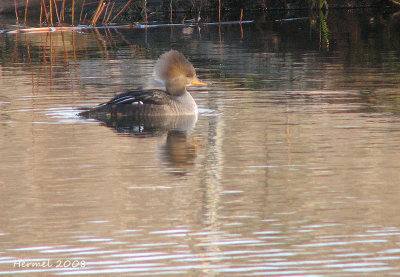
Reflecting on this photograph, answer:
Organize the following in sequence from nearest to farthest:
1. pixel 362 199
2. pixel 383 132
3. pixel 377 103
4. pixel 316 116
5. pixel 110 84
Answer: pixel 362 199 < pixel 383 132 < pixel 316 116 < pixel 377 103 < pixel 110 84

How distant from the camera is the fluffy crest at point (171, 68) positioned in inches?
529

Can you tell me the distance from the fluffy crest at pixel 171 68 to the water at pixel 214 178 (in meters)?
0.63

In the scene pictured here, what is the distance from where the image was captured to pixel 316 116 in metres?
12.6

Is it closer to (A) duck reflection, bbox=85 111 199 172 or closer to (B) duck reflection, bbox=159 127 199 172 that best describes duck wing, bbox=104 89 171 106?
(A) duck reflection, bbox=85 111 199 172

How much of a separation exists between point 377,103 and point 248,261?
7.30m

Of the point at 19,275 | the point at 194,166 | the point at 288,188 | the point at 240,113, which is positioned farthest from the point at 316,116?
the point at 19,275

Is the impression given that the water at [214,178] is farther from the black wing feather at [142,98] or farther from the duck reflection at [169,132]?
the black wing feather at [142,98]

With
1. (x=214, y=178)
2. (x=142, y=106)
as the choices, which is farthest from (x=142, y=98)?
(x=214, y=178)

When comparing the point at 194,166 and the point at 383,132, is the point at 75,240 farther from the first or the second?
the point at 383,132

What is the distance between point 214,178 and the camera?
30.3 ft

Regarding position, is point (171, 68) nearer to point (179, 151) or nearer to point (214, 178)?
point (179, 151)

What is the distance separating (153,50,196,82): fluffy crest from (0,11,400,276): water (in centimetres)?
63

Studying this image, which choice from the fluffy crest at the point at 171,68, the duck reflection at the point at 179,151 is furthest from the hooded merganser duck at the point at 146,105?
the duck reflection at the point at 179,151

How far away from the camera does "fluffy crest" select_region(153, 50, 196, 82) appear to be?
13.4 metres
